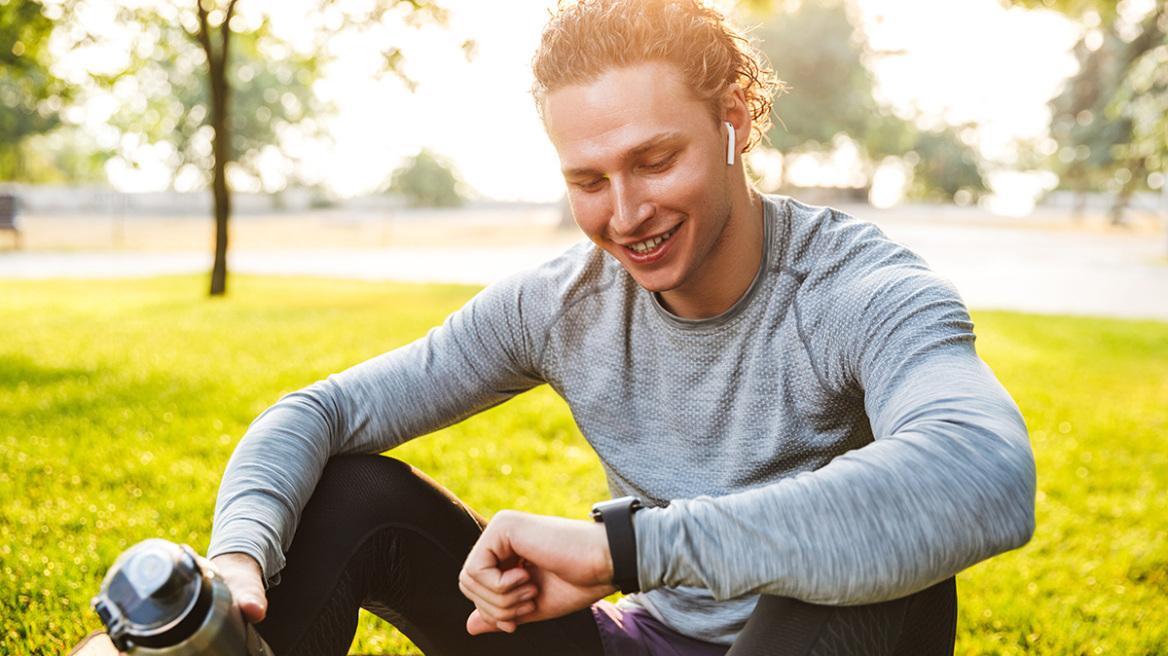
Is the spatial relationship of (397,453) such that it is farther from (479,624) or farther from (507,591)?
(507,591)

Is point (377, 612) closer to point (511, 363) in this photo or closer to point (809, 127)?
point (511, 363)

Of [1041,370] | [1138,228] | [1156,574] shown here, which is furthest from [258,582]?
[1138,228]

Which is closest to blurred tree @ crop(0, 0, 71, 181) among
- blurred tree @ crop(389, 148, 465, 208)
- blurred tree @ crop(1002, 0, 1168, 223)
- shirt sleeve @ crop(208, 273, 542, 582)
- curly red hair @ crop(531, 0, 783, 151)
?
shirt sleeve @ crop(208, 273, 542, 582)

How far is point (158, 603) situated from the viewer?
2.99ft


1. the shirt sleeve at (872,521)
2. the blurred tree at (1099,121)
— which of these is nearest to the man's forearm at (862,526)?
the shirt sleeve at (872,521)

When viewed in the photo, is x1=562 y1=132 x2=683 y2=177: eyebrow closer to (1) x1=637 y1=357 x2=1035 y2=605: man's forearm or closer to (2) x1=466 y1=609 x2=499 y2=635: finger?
(1) x1=637 y1=357 x2=1035 y2=605: man's forearm

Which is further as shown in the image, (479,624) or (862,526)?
(479,624)

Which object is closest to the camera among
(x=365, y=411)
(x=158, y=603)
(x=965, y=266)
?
(x=158, y=603)

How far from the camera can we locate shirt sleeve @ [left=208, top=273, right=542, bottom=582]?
140 cm

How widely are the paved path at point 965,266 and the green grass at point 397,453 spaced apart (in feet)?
12.8

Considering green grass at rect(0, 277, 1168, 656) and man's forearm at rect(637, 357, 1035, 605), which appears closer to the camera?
man's forearm at rect(637, 357, 1035, 605)

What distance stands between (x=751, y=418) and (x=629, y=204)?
0.45 m

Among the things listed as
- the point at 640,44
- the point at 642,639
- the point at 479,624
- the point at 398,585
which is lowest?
the point at 642,639

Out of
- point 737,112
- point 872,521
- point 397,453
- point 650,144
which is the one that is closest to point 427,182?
point 397,453
